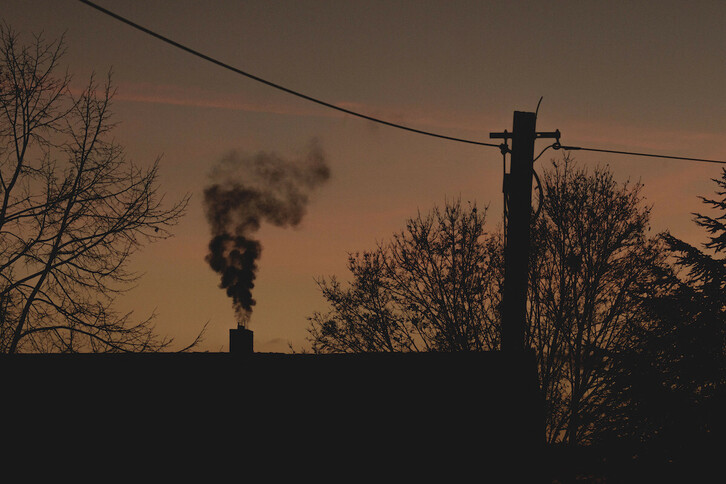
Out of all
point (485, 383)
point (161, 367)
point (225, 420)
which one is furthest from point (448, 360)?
point (161, 367)

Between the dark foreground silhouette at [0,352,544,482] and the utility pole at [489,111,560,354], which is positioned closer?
the utility pole at [489,111,560,354]

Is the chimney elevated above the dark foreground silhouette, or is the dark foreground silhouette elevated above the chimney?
the chimney

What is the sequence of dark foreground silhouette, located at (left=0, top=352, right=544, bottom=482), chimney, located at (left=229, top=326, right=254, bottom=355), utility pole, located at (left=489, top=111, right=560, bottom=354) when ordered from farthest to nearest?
chimney, located at (left=229, top=326, right=254, bottom=355) < dark foreground silhouette, located at (left=0, top=352, right=544, bottom=482) < utility pole, located at (left=489, top=111, right=560, bottom=354)

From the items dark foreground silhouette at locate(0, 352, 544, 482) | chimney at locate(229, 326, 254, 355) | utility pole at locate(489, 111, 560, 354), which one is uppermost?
utility pole at locate(489, 111, 560, 354)

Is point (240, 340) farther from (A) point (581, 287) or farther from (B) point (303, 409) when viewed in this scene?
(A) point (581, 287)

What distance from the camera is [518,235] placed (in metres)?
9.43

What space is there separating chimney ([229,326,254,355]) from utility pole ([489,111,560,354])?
381 cm

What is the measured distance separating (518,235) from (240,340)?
174 inches

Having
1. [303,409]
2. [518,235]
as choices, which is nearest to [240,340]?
[303,409]

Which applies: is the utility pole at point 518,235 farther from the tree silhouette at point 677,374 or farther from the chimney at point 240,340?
the tree silhouette at point 677,374

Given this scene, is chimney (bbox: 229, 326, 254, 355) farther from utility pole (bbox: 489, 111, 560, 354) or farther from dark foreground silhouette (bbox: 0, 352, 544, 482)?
utility pole (bbox: 489, 111, 560, 354)

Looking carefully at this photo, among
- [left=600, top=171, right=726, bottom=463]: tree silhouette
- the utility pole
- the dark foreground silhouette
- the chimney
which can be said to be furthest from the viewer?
[left=600, top=171, right=726, bottom=463]: tree silhouette

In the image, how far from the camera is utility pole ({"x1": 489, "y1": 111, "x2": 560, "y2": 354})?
930cm

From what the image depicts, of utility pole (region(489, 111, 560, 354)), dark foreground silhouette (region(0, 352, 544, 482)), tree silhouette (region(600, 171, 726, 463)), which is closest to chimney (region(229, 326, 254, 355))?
dark foreground silhouette (region(0, 352, 544, 482))
